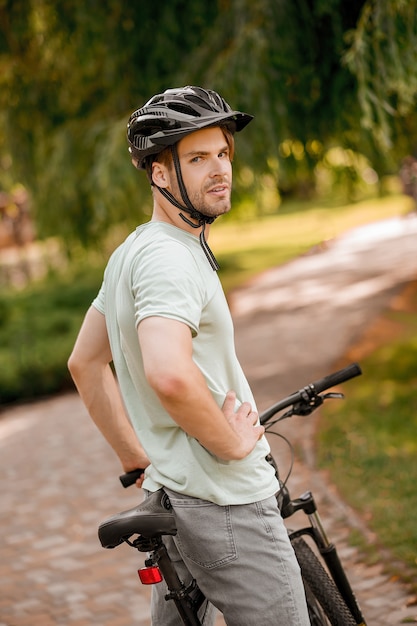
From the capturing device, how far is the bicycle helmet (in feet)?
7.79

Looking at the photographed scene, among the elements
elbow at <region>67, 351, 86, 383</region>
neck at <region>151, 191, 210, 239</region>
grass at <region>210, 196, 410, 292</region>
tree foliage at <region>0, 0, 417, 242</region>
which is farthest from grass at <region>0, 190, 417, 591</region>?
neck at <region>151, 191, 210, 239</region>

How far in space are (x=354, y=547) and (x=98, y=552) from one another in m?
1.60

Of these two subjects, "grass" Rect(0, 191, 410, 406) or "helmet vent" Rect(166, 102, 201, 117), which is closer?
"helmet vent" Rect(166, 102, 201, 117)

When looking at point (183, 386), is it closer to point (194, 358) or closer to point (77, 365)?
point (194, 358)

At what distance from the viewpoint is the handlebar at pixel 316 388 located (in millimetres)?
2986

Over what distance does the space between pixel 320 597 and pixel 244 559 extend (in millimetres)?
724

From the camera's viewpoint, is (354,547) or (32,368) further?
(32,368)

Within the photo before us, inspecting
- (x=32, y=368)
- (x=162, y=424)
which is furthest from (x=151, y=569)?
(x=32, y=368)

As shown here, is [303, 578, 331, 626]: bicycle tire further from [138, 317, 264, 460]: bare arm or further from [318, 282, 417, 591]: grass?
[318, 282, 417, 591]: grass

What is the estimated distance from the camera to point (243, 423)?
2322 mm

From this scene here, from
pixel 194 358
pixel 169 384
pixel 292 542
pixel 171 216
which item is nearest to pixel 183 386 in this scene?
pixel 169 384

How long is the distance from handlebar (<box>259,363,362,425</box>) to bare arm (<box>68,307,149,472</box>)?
1.45 ft

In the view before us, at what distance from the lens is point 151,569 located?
2.39 meters

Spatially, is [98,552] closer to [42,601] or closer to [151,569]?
[42,601]
